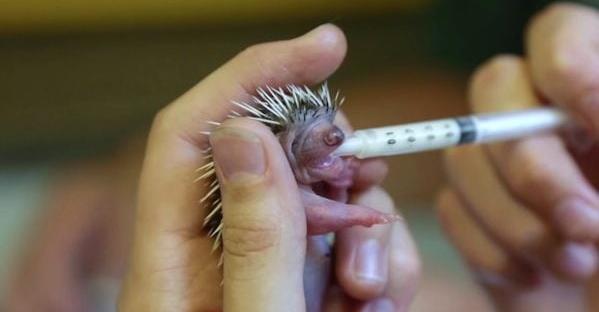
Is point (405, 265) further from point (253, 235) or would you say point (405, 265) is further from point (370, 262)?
point (253, 235)

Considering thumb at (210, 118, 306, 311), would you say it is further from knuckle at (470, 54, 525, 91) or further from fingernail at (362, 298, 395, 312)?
knuckle at (470, 54, 525, 91)

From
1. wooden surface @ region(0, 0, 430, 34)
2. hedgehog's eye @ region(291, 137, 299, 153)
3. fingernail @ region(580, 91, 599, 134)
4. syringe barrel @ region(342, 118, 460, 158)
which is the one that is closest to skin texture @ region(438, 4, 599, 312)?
fingernail @ region(580, 91, 599, 134)

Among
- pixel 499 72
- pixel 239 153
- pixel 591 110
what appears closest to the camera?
pixel 239 153

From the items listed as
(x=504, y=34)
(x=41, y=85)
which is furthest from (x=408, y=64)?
(x=41, y=85)

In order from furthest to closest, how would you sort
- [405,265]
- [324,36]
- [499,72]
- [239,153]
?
[499,72] → [405,265] → [324,36] → [239,153]

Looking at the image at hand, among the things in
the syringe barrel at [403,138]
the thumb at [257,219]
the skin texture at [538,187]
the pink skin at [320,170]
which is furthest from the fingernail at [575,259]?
the thumb at [257,219]

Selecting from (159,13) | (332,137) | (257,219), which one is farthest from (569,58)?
(159,13)

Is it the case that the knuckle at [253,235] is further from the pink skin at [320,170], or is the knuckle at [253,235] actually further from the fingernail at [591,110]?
the fingernail at [591,110]

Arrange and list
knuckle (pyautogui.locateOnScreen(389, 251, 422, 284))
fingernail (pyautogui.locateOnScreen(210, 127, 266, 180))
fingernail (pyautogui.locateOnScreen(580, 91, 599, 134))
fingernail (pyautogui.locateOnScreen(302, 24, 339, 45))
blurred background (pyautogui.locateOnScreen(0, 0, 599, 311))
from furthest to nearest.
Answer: blurred background (pyautogui.locateOnScreen(0, 0, 599, 311)) → fingernail (pyautogui.locateOnScreen(580, 91, 599, 134)) → knuckle (pyautogui.locateOnScreen(389, 251, 422, 284)) → fingernail (pyautogui.locateOnScreen(302, 24, 339, 45)) → fingernail (pyautogui.locateOnScreen(210, 127, 266, 180))
